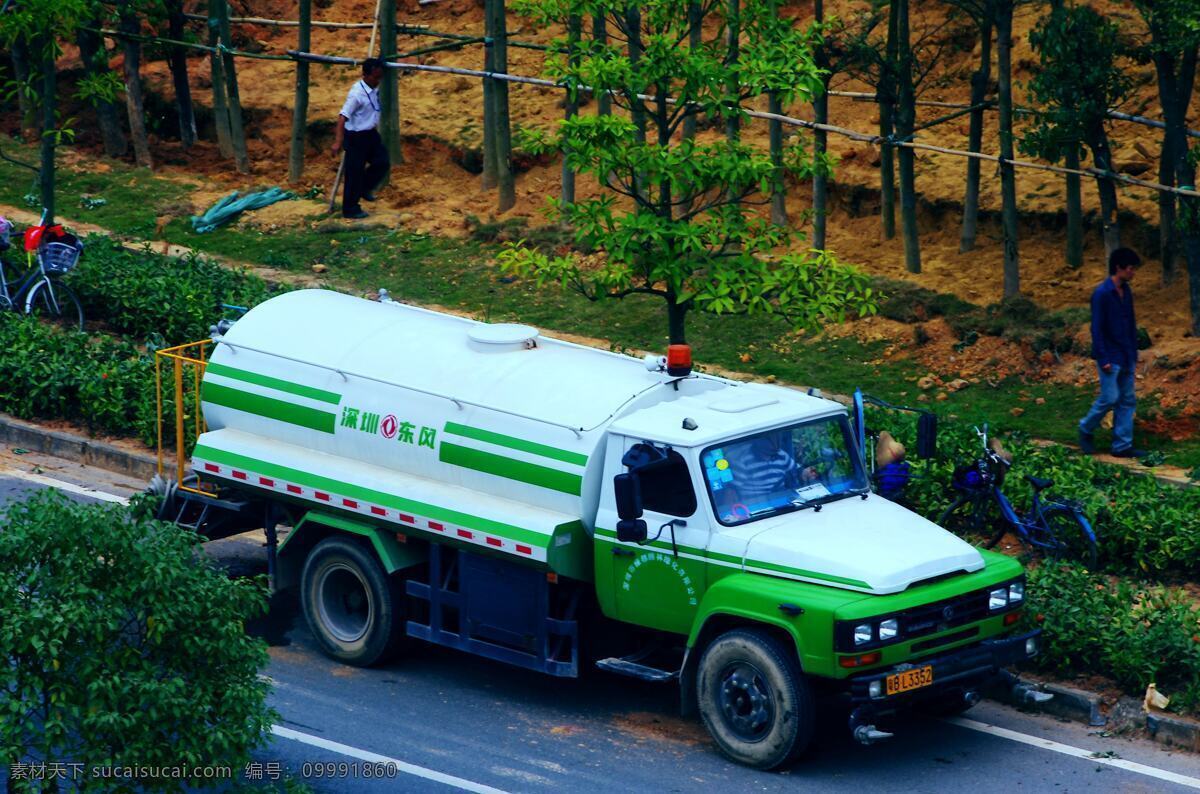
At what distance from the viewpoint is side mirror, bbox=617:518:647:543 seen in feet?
33.2

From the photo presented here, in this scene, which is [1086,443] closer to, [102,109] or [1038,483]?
[1038,483]

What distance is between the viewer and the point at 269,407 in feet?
39.4

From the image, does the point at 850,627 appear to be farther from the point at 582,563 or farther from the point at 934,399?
the point at 934,399

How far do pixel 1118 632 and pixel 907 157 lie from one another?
24.3 ft

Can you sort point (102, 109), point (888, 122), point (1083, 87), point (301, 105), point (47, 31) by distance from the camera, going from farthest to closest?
point (102, 109)
point (301, 105)
point (47, 31)
point (888, 122)
point (1083, 87)

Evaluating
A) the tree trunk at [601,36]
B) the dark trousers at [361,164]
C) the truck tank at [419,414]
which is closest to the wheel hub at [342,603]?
the truck tank at [419,414]

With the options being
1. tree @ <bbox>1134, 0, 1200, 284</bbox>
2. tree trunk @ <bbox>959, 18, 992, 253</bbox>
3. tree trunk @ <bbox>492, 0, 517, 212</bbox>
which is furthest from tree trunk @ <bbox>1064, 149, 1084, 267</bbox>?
tree trunk @ <bbox>492, 0, 517, 212</bbox>

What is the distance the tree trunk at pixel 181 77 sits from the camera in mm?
23219

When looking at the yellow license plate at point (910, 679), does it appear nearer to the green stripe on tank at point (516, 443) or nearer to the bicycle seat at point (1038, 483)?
the green stripe on tank at point (516, 443)

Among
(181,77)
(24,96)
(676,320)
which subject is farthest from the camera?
(24,96)

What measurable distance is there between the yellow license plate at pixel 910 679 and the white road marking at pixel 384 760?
2.28 metres

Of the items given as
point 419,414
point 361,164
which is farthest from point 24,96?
point 419,414

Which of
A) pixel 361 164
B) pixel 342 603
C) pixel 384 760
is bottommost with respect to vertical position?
pixel 384 760

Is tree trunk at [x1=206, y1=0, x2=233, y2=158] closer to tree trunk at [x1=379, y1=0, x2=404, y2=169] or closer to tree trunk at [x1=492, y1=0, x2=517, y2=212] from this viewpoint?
tree trunk at [x1=379, y1=0, x2=404, y2=169]
